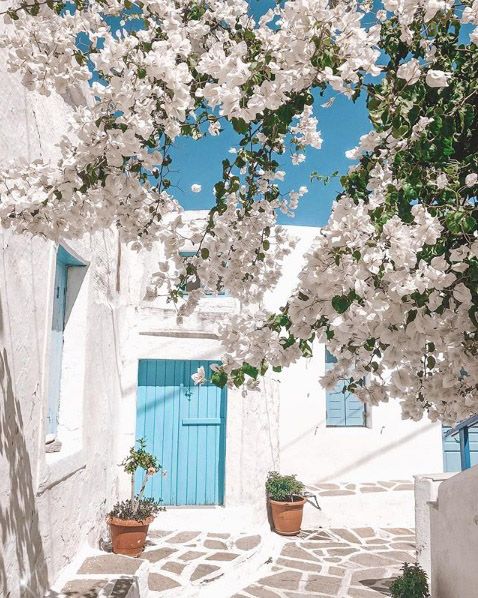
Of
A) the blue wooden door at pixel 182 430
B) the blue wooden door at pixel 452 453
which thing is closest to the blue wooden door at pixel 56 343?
the blue wooden door at pixel 182 430

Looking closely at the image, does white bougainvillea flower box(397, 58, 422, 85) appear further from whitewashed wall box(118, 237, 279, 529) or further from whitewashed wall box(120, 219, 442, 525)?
whitewashed wall box(118, 237, 279, 529)

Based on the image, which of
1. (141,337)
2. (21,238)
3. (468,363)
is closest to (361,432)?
(141,337)

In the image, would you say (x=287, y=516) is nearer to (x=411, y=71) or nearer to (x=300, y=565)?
(x=300, y=565)

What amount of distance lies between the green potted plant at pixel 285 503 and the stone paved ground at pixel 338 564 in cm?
21

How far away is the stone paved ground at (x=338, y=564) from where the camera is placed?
5.70 m

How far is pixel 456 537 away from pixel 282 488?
12.0 ft

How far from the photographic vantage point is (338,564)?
6.59 m

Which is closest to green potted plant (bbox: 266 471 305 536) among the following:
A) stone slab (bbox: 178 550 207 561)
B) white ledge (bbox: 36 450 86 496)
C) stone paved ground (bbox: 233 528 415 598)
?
stone paved ground (bbox: 233 528 415 598)

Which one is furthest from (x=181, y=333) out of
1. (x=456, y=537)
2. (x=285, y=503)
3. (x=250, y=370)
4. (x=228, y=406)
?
(x=250, y=370)

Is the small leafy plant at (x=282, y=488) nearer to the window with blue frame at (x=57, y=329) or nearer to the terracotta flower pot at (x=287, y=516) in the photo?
the terracotta flower pot at (x=287, y=516)

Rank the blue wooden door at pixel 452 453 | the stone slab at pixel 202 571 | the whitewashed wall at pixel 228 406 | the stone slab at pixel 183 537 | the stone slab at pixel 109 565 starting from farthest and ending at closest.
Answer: the blue wooden door at pixel 452 453
the whitewashed wall at pixel 228 406
the stone slab at pixel 183 537
the stone slab at pixel 202 571
the stone slab at pixel 109 565

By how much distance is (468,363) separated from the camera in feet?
6.18

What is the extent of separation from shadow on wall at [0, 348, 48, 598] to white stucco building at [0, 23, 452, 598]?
1 centimetres

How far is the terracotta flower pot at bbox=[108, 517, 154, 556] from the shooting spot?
19.5 feet
